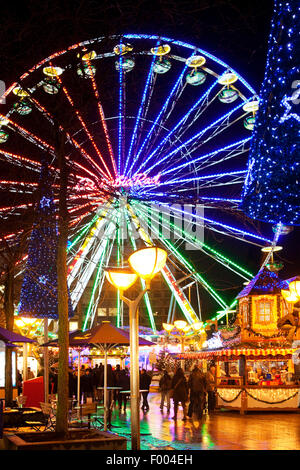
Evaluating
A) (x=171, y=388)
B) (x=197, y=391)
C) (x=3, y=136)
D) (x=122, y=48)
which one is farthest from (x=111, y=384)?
(x=122, y=48)

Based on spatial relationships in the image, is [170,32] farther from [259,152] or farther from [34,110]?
[259,152]

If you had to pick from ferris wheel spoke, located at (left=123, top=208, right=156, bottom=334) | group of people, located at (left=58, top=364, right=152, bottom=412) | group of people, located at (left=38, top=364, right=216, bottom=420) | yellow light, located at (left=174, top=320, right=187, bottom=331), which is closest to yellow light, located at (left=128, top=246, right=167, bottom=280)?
ferris wheel spoke, located at (left=123, top=208, right=156, bottom=334)

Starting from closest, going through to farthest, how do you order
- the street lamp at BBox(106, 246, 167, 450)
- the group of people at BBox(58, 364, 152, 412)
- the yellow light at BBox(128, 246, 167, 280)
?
the street lamp at BBox(106, 246, 167, 450), the yellow light at BBox(128, 246, 167, 280), the group of people at BBox(58, 364, 152, 412)

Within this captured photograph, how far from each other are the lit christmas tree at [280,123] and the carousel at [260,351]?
636 inches

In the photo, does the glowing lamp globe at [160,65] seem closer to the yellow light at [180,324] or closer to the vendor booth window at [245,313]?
Answer: the vendor booth window at [245,313]

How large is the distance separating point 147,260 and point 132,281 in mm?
840

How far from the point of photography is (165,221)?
25594 millimetres

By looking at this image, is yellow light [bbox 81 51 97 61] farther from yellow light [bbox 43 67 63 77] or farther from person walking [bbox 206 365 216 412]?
person walking [bbox 206 365 216 412]

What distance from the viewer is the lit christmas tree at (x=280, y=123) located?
5.74m

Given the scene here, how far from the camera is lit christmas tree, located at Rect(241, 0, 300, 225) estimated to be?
574 cm

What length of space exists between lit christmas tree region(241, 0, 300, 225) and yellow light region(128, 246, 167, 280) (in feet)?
10.4

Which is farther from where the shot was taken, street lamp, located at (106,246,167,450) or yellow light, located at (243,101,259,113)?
yellow light, located at (243,101,259,113)

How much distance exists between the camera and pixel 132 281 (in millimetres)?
10062

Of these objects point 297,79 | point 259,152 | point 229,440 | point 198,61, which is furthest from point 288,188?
point 198,61
